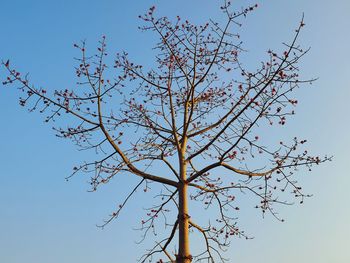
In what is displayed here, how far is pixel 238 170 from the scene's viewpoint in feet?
20.9

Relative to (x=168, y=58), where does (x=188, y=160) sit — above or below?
below

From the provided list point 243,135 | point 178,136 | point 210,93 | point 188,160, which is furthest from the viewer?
point 210,93

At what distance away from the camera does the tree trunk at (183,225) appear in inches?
220

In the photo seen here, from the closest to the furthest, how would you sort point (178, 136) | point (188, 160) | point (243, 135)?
point (243, 135), point (188, 160), point (178, 136)

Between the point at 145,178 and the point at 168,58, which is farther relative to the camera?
the point at 168,58

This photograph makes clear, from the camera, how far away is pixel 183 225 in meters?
5.87

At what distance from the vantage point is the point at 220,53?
7.16m

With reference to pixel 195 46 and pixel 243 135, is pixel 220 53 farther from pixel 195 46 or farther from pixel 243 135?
pixel 243 135

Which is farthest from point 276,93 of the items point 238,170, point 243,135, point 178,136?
point 178,136

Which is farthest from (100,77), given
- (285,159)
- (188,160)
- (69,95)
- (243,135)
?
(285,159)

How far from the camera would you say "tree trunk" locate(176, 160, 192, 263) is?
18.4 feet

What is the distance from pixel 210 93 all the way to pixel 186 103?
22.4 inches

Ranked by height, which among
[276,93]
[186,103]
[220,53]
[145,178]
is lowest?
[145,178]

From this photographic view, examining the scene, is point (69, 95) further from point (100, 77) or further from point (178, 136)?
point (178, 136)
